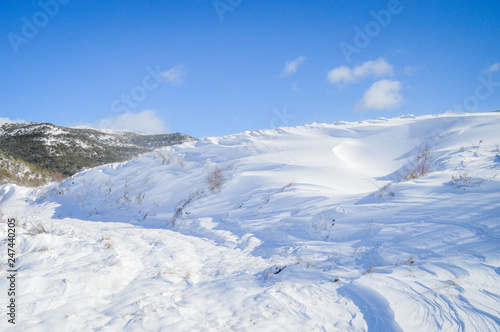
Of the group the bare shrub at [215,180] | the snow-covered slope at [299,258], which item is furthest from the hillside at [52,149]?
the snow-covered slope at [299,258]

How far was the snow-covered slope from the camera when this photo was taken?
1.99 m

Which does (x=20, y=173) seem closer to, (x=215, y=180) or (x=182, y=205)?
(x=182, y=205)

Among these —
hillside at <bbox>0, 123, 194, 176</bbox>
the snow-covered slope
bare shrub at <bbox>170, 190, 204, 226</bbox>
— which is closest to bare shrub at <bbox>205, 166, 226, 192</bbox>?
the snow-covered slope

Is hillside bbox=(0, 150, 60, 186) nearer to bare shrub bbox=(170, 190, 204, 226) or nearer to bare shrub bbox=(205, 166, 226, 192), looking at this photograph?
bare shrub bbox=(170, 190, 204, 226)

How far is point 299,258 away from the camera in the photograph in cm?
359

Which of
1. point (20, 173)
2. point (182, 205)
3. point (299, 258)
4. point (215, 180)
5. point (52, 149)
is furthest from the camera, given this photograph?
point (52, 149)

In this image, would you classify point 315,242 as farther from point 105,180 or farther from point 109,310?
point 105,180

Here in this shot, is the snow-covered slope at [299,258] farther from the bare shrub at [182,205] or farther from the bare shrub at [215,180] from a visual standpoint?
the bare shrub at [215,180]

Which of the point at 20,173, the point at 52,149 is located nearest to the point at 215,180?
the point at 20,173

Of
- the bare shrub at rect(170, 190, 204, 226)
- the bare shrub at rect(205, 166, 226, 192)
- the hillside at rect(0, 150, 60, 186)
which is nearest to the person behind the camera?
the bare shrub at rect(170, 190, 204, 226)

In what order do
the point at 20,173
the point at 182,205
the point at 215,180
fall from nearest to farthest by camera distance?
the point at 182,205, the point at 215,180, the point at 20,173

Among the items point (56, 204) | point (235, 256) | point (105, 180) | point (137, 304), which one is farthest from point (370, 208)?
point (56, 204)

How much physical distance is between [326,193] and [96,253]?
511 centimetres

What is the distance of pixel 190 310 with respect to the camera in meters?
2.17
